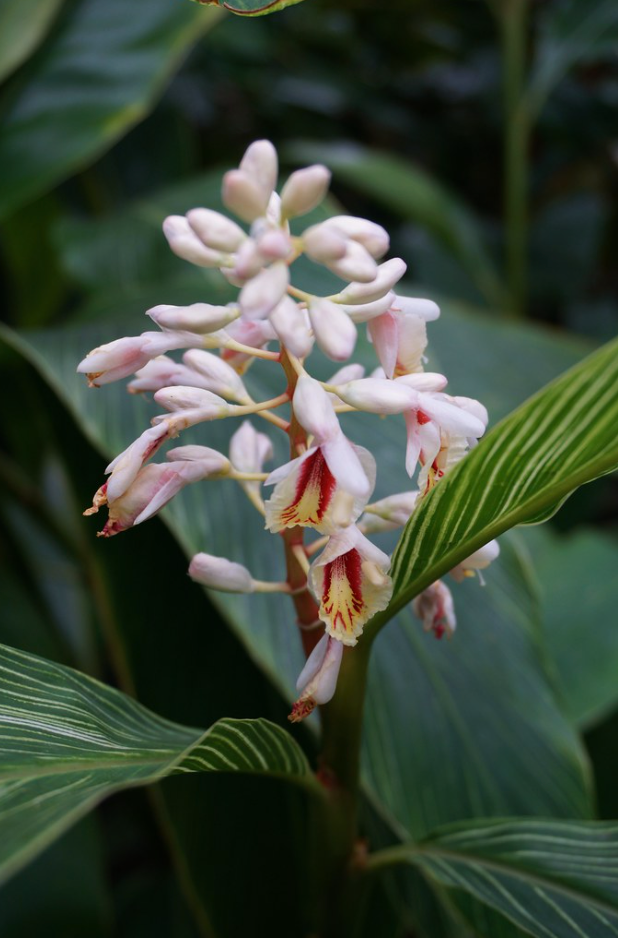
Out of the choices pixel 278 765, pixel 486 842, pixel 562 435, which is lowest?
pixel 486 842

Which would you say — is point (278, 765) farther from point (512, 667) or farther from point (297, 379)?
point (512, 667)

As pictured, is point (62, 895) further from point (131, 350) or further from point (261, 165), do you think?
point (261, 165)

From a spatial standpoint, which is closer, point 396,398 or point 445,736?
A: point 396,398

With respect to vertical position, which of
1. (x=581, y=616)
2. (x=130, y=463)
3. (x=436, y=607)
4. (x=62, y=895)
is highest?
(x=130, y=463)

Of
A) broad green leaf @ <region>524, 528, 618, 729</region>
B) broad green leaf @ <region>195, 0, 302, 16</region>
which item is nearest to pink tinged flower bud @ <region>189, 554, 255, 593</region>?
broad green leaf @ <region>195, 0, 302, 16</region>

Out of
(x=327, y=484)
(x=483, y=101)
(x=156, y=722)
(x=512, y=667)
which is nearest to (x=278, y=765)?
(x=156, y=722)

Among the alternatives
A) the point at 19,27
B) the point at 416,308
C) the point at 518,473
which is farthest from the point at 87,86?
the point at 518,473
